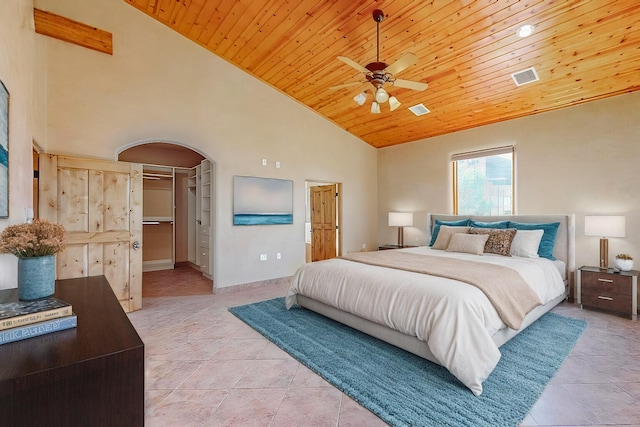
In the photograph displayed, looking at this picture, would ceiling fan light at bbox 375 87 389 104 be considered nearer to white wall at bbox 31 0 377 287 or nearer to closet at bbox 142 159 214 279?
white wall at bbox 31 0 377 287

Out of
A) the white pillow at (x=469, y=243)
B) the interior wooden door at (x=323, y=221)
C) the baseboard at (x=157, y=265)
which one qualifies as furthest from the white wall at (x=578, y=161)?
the baseboard at (x=157, y=265)

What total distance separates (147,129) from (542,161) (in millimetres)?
5732

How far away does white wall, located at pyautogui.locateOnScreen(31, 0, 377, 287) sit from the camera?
3.69 m

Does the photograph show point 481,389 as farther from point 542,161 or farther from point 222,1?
point 222,1

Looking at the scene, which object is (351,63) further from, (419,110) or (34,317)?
(34,317)

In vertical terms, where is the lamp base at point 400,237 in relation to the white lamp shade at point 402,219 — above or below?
below

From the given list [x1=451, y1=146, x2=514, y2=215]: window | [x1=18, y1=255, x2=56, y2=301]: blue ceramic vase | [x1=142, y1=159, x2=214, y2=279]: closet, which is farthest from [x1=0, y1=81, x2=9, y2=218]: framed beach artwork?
[x1=451, y1=146, x2=514, y2=215]: window

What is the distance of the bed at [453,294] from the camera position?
214 centimetres

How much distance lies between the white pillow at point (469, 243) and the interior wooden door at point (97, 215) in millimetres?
4337

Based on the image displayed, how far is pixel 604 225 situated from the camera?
12.1 feet

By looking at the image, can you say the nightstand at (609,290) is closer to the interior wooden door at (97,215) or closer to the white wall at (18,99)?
the white wall at (18,99)

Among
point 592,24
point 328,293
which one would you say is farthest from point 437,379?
point 592,24

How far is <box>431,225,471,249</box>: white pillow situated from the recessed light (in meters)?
2.54

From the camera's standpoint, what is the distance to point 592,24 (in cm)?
294
